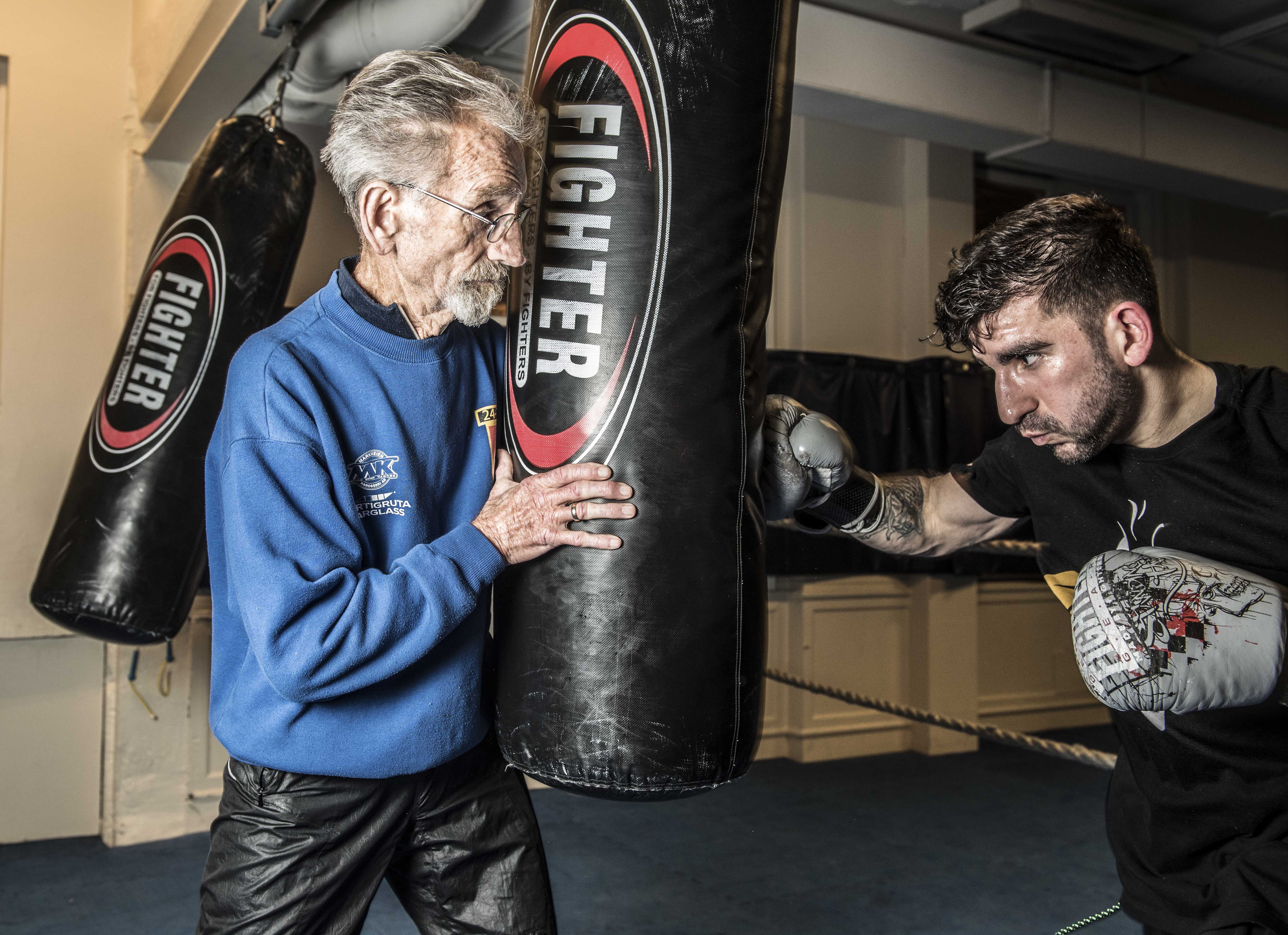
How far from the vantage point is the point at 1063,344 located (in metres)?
1.41

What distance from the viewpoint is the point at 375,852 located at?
134 centimetres

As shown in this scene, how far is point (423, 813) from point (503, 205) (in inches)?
33.1

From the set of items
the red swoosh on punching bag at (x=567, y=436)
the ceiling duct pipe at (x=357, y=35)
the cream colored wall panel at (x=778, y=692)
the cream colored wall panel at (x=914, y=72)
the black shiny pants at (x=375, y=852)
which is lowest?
the cream colored wall panel at (x=778, y=692)

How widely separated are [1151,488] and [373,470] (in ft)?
3.69

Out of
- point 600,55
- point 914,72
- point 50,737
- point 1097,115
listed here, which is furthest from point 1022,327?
point 50,737

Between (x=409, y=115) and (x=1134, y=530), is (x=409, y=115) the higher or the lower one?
the higher one

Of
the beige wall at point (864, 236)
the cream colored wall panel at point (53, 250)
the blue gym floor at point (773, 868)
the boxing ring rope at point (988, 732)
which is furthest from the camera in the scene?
the beige wall at point (864, 236)

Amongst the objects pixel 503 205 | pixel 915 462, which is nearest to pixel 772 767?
pixel 915 462

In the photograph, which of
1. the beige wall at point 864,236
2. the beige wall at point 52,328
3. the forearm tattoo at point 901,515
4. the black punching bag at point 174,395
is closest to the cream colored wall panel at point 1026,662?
the beige wall at point 864,236

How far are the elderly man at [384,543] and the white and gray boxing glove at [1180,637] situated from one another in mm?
622

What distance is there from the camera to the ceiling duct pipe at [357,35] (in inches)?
99.1

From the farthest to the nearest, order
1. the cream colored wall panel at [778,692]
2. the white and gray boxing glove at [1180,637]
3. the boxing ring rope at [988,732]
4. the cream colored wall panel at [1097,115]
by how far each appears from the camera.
Answer: 1. the cream colored wall panel at [778,692]
2. the cream colored wall panel at [1097,115]
3. the boxing ring rope at [988,732]
4. the white and gray boxing glove at [1180,637]

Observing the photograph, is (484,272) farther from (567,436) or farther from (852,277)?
(852,277)

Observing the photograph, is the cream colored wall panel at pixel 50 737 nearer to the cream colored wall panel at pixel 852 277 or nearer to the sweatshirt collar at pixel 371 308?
the sweatshirt collar at pixel 371 308
